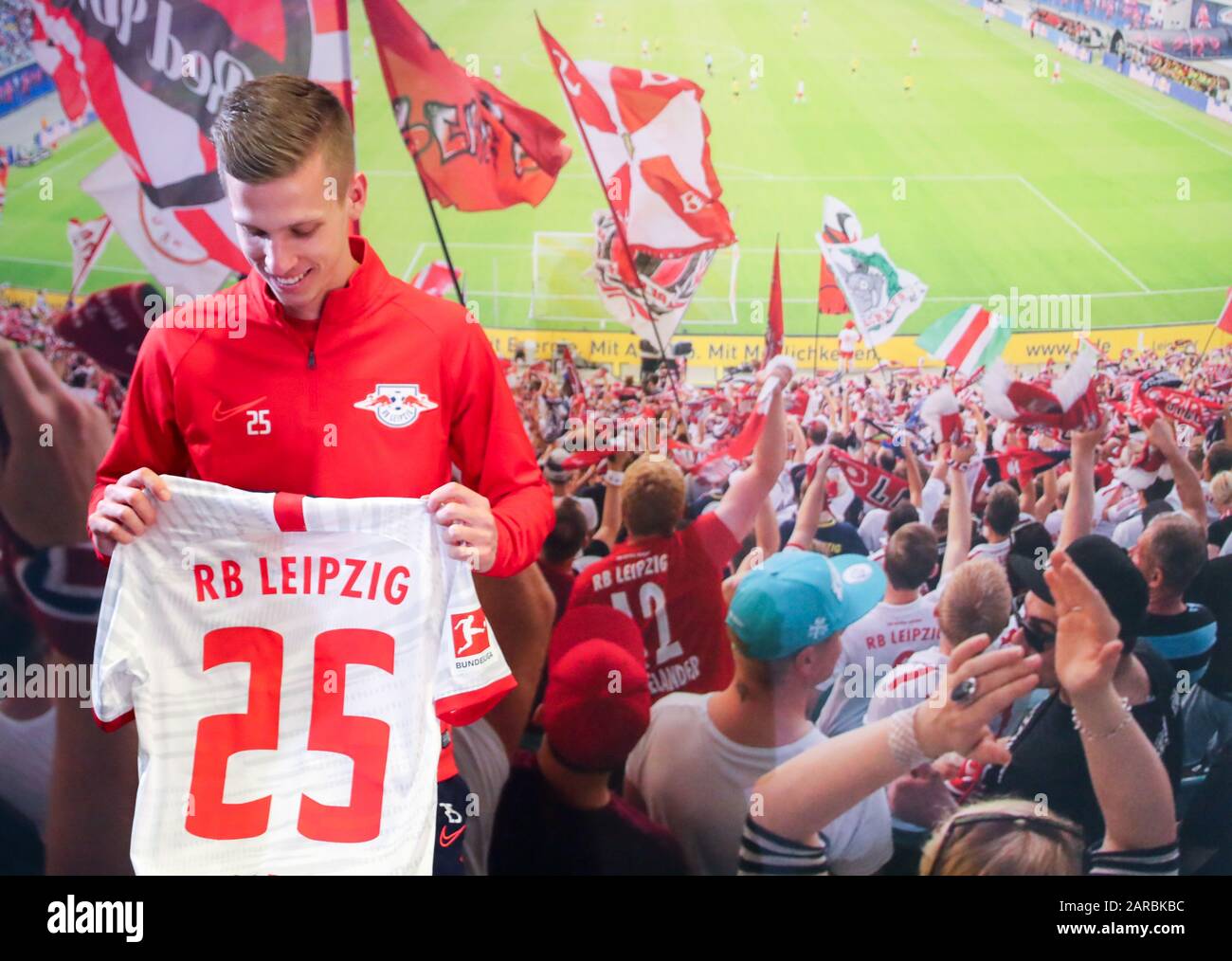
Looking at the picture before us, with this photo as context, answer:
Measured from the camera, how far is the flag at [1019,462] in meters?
2.83

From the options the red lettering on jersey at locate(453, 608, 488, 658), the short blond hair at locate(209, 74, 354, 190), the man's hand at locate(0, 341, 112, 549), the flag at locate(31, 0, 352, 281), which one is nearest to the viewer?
the short blond hair at locate(209, 74, 354, 190)

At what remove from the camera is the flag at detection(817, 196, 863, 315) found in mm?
2762

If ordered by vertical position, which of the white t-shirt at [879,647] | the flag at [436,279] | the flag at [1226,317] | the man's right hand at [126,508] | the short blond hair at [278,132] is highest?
the short blond hair at [278,132]

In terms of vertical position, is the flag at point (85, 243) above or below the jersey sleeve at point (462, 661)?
above

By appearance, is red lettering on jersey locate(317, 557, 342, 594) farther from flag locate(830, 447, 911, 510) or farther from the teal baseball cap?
flag locate(830, 447, 911, 510)

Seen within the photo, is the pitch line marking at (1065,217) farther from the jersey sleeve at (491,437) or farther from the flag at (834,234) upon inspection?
the jersey sleeve at (491,437)

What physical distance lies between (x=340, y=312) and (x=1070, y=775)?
2238mm

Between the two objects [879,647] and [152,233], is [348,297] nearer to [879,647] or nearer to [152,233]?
[152,233]

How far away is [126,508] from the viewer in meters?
1.57

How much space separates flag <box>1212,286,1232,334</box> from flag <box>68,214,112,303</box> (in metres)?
2.80

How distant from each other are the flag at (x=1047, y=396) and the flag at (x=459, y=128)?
48.6 inches

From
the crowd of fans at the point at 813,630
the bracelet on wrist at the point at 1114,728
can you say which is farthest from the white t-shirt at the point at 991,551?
the bracelet on wrist at the point at 1114,728

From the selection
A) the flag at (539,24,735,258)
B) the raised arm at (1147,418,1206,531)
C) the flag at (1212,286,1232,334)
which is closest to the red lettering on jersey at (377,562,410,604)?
the flag at (539,24,735,258)

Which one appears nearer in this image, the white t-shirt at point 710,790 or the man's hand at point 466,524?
the man's hand at point 466,524
